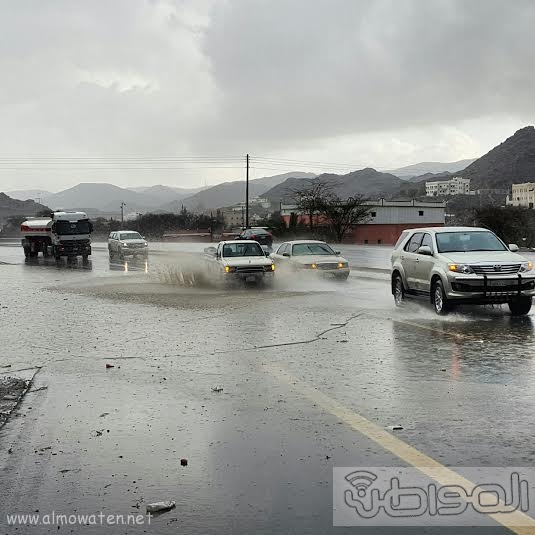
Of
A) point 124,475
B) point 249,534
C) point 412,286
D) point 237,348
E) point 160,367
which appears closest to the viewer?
point 249,534

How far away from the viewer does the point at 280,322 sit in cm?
1309

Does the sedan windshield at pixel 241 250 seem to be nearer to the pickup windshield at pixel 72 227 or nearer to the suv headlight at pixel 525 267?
the suv headlight at pixel 525 267

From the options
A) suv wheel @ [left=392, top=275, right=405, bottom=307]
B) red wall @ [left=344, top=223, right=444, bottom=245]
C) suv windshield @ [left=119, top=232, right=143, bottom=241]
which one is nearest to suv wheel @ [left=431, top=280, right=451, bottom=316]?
suv wheel @ [left=392, top=275, right=405, bottom=307]

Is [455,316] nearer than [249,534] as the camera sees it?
No

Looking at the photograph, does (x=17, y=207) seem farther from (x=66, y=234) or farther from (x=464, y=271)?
(x=464, y=271)

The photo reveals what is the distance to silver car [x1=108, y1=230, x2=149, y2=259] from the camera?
40.0m

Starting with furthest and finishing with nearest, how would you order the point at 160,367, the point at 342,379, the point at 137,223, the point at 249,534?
the point at 137,223, the point at 160,367, the point at 342,379, the point at 249,534

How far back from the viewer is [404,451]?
5.27 m

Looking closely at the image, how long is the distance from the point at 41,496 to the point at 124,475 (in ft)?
1.96

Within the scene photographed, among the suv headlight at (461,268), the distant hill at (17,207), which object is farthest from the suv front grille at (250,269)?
the distant hill at (17,207)

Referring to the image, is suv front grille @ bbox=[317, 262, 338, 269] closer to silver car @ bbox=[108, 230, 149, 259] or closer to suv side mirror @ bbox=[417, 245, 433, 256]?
suv side mirror @ bbox=[417, 245, 433, 256]

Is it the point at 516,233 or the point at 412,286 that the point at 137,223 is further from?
the point at 412,286

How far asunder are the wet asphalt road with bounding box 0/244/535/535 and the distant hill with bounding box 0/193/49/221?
164806mm

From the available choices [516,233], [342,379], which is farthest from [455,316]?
[516,233]
